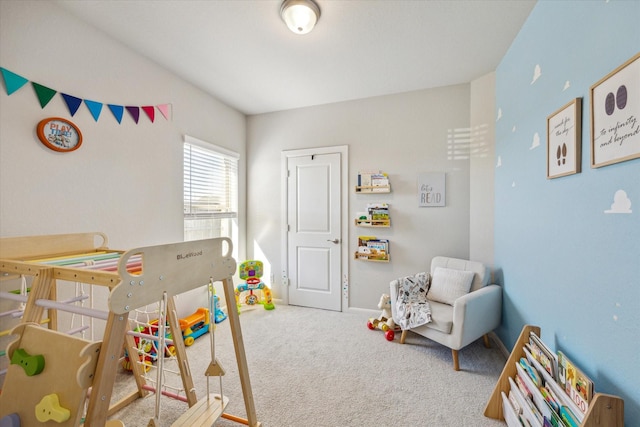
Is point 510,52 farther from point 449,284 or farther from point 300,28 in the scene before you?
point 449,284

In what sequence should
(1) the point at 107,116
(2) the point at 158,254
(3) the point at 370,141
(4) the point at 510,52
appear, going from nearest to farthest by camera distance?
(2) the point at 158,254
(1) the point at 107,116
(4) the point at 510,52
(3) the point at 370,141

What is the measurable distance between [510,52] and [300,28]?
178cm

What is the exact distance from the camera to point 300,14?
1723 mm

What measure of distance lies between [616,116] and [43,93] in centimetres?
303

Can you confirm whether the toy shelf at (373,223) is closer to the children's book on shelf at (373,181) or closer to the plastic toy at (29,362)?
the children's book on shelf at (373,181)

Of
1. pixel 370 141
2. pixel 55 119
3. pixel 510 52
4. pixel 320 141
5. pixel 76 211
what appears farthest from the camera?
pixel 320 141

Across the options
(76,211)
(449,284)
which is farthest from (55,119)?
(449,284)

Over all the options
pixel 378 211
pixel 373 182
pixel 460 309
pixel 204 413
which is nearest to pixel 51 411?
pixel 204 413

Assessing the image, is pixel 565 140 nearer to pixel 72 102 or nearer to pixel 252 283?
pixel 72 102

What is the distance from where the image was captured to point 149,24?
6.30 feet

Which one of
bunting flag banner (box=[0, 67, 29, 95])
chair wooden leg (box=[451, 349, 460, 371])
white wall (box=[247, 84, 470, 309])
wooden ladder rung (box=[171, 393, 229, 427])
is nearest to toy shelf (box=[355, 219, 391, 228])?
white wall (box=[247, 84, 470, 309])

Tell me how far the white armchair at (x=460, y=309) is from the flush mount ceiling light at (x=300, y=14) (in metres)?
2.28

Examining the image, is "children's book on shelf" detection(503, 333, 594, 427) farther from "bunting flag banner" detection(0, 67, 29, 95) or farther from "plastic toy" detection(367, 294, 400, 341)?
"bunting flag banner" detection(0, 67, 29, 95)

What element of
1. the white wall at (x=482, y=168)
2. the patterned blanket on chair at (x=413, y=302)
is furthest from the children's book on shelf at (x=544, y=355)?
the white wall at (x=482, y=168)
